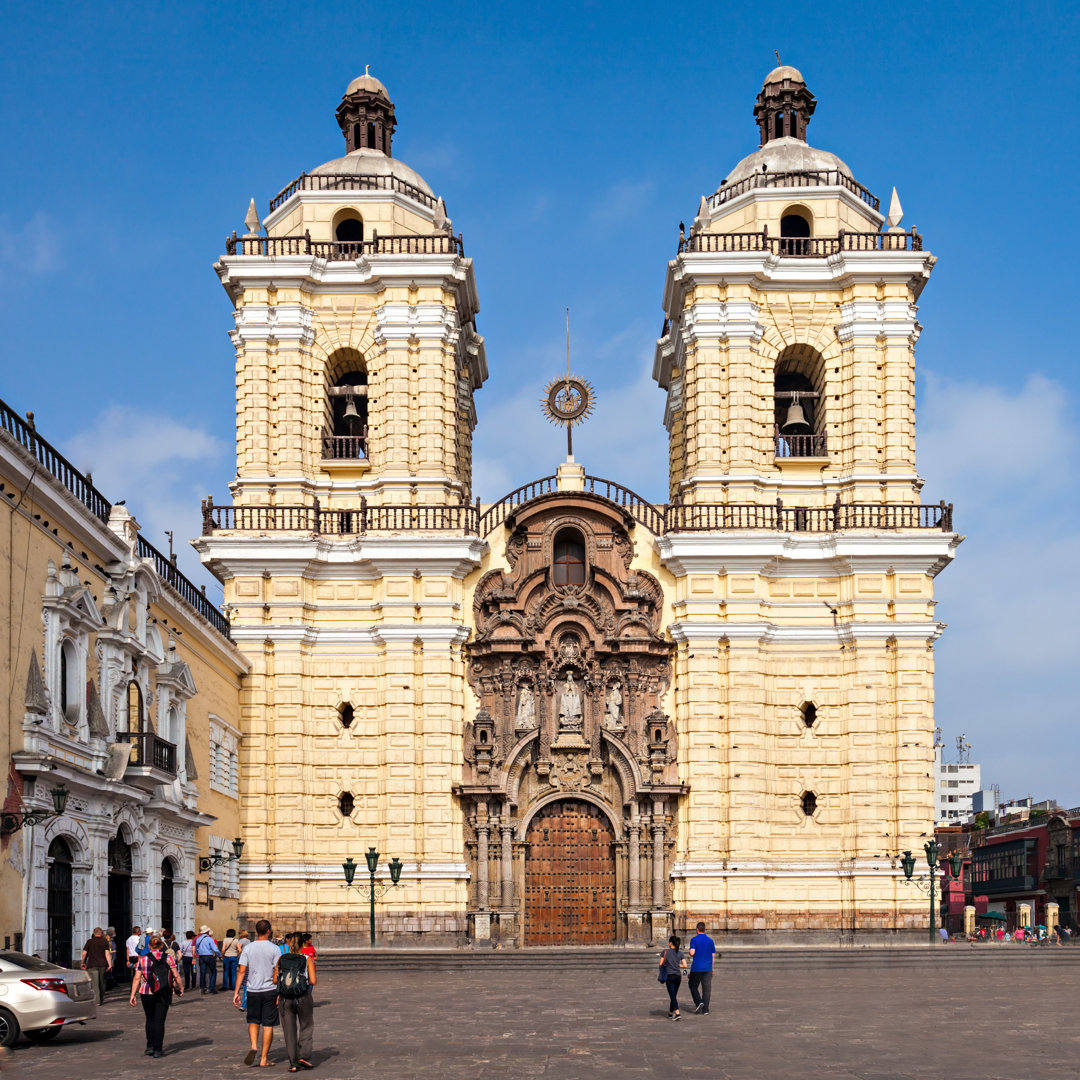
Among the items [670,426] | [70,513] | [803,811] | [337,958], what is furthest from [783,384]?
[70,513]

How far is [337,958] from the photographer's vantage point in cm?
3922

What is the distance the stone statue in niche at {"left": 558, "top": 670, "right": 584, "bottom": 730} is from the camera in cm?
4491

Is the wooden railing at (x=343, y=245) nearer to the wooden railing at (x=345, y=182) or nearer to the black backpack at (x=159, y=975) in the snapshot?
the wooden railing at (x=345, y=182)

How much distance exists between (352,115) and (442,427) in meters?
11.0

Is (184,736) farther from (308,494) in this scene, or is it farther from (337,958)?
(308,494)

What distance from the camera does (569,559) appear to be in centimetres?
4631

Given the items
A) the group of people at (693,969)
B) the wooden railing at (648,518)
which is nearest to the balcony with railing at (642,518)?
the wooden railing at (648,518)

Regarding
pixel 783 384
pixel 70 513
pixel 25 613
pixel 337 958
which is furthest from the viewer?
pixel 783 384

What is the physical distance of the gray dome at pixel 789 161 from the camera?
47.7 meters

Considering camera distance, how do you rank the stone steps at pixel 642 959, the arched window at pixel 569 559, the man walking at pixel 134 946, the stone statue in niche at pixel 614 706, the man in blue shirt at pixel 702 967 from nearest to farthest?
the man in blue shirt at pixel 702 967, the man walking at pixel 134 946, the stone steps at pixel 642 959, the stone statue in niche at pixel 614 706, the arched window at pixel 569 559

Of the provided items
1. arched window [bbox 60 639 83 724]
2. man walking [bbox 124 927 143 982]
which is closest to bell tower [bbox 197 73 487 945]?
man walking [bbox 124 927 143 982]

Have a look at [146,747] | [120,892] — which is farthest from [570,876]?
[146,747]

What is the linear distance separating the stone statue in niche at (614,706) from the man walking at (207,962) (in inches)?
593

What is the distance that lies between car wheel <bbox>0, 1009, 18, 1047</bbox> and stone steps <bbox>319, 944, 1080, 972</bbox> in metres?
18.6
